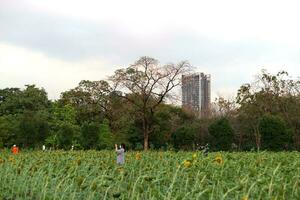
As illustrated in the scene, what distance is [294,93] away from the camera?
33.7 meters

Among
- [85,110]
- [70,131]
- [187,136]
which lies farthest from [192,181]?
[85,110]

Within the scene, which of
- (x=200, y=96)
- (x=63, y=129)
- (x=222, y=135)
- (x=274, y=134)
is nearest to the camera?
(x=274, y=134)

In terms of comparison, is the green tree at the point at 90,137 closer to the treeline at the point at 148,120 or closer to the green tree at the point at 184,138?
the treeline at the point at 148,120

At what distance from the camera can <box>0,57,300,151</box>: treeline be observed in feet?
90.7

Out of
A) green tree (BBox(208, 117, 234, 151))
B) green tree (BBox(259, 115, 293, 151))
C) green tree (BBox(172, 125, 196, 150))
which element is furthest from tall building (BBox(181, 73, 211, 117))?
green tree (BBox(259, 115, 293, 151))

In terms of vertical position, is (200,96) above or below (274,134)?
above

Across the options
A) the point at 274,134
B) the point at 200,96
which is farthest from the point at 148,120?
the point at 200,96

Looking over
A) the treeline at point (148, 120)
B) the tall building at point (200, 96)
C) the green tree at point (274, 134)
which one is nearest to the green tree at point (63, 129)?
the treeline at point (148, 120)

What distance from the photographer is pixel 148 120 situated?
111ft

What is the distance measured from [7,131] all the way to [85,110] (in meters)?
8.02

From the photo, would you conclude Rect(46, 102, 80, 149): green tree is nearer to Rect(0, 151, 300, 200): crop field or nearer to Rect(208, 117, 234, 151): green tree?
Rect(208, 117, 234, 151): green tree

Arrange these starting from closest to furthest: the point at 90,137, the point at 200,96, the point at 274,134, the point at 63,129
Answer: the point at 274,134, the point at 90,137, the point at 63,129, the point at 200,96

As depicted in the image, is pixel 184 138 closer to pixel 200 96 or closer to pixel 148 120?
pixel 148 120

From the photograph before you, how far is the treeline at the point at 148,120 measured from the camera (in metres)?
27.6
